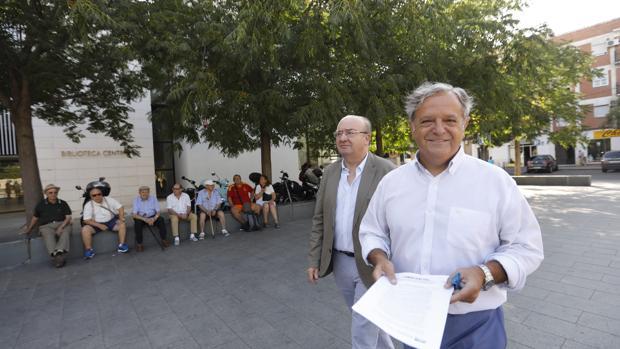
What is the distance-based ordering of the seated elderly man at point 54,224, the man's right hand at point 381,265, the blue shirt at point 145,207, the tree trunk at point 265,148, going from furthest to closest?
the tree trunk at point 265,148
the blue shirt at point 145,207
the seated elderly man at point 54,224
the man's right hand at point 381,265

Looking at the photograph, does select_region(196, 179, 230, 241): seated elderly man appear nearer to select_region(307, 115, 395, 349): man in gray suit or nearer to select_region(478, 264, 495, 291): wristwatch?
select_region(307, 115, 395, 349): man in gray suit

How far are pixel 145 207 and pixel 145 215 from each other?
0.18m

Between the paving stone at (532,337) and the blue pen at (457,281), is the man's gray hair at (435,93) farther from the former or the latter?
the paving stone at (532,337)

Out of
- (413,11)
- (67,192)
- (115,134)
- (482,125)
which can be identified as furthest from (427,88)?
(67,192)

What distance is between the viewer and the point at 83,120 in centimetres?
888

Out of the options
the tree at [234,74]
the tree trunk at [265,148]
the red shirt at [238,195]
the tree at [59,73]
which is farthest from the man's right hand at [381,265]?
the tree trunk at [265,148]

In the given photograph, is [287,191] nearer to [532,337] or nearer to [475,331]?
[532,337]

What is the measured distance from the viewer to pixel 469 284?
51.0 inches

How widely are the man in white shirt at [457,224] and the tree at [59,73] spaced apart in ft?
16.4

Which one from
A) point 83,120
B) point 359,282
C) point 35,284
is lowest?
point 35,284

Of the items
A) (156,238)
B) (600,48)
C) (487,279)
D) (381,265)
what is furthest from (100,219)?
(600,48)

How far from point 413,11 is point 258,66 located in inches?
142

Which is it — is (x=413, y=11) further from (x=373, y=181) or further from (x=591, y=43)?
(x=591, y=43)

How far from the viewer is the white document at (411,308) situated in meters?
1.23
